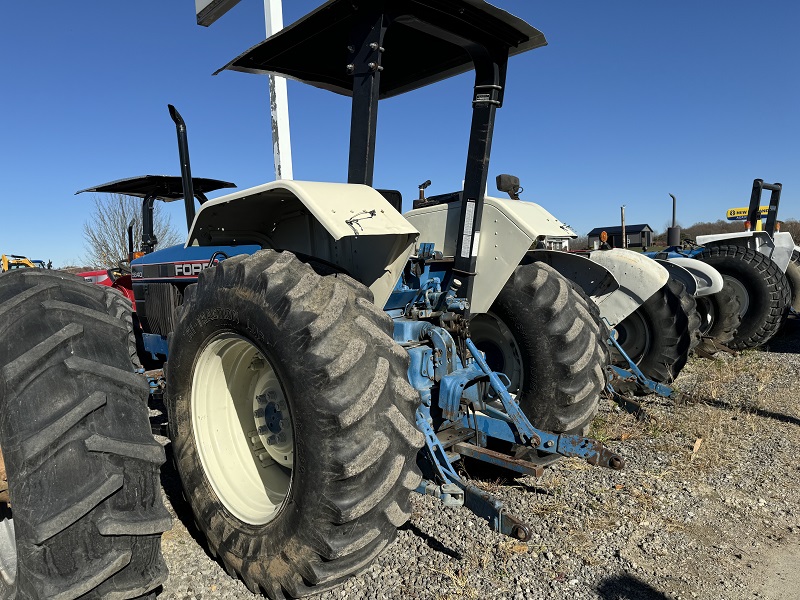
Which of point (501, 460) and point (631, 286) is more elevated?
point (631, 286)

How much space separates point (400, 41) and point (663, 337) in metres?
4.35

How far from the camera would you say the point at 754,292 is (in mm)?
8445

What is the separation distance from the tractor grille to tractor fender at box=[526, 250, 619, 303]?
3.09 meters

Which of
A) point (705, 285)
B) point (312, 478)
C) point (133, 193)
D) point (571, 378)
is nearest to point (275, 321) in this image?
point (312, 478)

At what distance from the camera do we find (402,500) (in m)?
2.18

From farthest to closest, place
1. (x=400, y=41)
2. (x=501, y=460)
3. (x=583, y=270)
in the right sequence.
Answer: (x=583, y=270) < (x=400, y=41) < (x=501, y=460)

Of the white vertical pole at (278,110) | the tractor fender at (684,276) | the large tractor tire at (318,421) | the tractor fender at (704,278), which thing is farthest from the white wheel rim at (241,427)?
the tractor fender at (704,278)

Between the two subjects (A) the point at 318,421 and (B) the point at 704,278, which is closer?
(A) the point at 318,421

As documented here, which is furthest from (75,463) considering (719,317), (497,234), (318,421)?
(719,317)

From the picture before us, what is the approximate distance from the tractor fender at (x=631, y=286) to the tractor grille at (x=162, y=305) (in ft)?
12.7

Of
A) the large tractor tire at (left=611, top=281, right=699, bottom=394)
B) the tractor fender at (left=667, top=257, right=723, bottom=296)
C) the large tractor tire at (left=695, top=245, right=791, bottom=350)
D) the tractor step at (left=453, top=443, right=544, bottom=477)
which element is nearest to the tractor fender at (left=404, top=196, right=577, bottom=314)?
the tractor step at (left=453, top=443, right=544, bottom=477)

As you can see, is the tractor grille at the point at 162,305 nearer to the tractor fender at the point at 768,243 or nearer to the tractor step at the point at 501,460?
the tractor step at the point at 501,460

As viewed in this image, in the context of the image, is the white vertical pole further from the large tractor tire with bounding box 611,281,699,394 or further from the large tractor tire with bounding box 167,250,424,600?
the large tractor tire with bounding box 611,281,699,394

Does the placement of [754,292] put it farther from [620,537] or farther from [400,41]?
[400,41]
